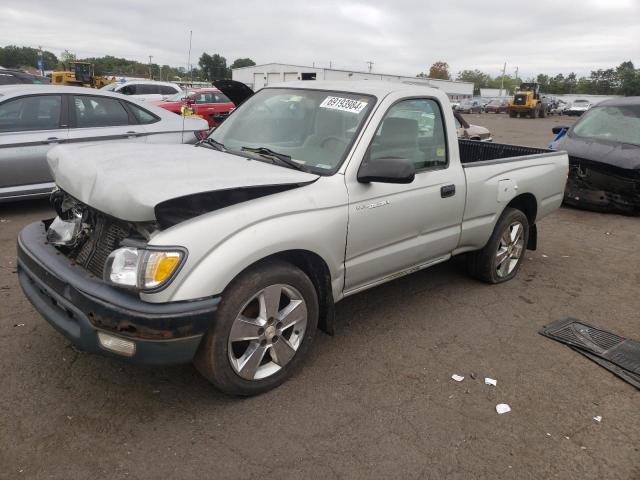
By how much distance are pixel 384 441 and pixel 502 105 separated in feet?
181

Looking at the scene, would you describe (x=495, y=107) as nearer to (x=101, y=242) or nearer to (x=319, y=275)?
(x=319, y=275)

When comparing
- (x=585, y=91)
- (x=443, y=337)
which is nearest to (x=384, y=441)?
(x=443, y=337)

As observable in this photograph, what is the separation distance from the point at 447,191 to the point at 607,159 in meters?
5.12

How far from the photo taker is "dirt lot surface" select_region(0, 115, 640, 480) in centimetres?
246

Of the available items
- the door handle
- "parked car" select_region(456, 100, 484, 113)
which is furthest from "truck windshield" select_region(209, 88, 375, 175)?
"parked car" select_region(456, 100, 484, 113)

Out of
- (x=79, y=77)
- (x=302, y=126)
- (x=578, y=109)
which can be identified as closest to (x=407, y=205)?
(x=302, y=126)

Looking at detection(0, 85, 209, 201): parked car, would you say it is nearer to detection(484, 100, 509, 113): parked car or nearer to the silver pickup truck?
the silver pickup truck

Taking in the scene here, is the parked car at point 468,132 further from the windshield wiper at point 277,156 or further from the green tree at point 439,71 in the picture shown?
the green tree at point 439,71

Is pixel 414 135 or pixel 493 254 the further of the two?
pixel 493 254

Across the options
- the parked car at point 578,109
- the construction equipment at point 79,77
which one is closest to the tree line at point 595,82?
the parked car at point 578,109

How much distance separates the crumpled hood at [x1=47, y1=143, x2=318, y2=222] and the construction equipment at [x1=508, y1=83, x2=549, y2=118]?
42789mm

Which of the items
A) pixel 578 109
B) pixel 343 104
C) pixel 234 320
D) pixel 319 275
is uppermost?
pixel 578 109

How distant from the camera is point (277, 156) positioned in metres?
3.39

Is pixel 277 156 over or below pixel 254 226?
over
